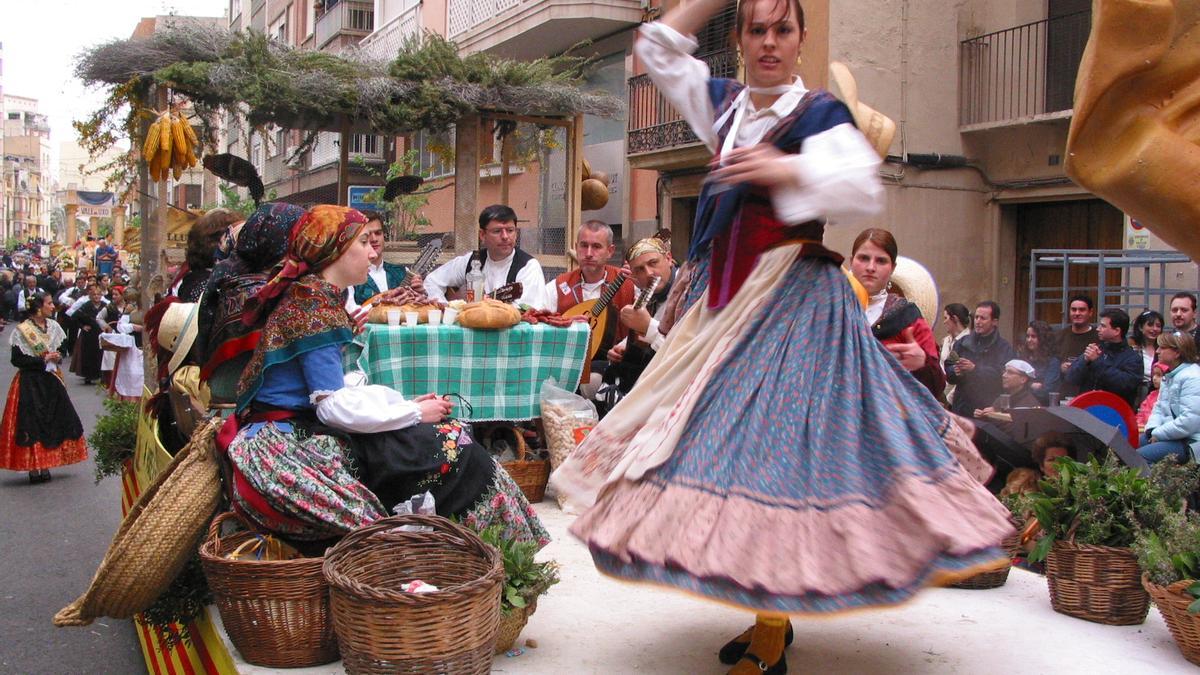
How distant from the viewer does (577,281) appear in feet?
21.1

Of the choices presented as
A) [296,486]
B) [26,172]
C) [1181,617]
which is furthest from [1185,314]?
[26,172]

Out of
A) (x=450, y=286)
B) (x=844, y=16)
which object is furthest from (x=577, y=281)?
(x=844, y=16)

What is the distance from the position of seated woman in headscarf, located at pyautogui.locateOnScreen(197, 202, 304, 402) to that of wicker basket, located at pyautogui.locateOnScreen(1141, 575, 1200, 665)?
110 inches

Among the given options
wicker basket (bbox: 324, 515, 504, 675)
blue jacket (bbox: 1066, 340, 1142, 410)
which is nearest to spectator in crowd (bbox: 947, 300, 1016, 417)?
blue jacket (bbox: 1066, 340, 1142, 410)

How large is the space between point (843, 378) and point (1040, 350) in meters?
6.58

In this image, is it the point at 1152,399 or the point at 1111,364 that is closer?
the point at 1152,399

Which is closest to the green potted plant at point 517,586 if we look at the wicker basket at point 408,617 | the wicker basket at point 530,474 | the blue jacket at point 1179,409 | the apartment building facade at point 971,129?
the wicker basket at point 408,617

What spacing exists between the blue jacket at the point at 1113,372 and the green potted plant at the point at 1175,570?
4333 millimetres

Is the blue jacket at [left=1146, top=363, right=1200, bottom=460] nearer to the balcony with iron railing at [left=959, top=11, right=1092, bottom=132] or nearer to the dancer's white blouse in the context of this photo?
the dancer's white blouse

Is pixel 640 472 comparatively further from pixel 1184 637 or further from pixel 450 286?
pixel 450 286

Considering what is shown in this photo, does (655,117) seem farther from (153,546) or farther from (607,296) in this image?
(153,546)

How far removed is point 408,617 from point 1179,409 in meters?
5.21

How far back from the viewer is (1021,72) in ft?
43.9

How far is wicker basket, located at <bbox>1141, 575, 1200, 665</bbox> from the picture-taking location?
2.89 meters
